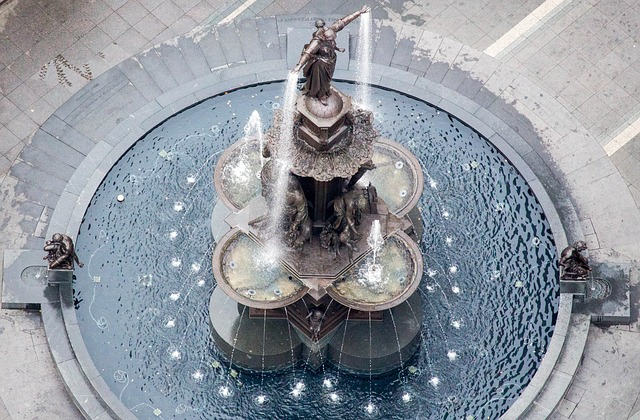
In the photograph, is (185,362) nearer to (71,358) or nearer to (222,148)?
(71,358)

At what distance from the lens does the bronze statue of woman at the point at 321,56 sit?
35656mm

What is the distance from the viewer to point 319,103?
37125mm

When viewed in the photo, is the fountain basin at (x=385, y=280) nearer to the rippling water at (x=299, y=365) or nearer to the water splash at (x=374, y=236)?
the water splash at (x=374, y=236)

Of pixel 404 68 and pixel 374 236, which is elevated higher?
pixel 404 68

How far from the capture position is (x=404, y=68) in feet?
165

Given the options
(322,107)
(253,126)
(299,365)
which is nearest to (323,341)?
(299,365)

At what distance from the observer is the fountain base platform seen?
140 ft

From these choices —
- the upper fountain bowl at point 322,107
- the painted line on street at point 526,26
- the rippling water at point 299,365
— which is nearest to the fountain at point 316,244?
the upper fountain bowl at point 322,107

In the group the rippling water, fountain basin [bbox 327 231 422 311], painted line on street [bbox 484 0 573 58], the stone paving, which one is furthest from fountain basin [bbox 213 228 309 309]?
painted line on street [bbox 484 0 573 58]

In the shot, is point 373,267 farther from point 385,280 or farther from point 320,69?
point 320,69

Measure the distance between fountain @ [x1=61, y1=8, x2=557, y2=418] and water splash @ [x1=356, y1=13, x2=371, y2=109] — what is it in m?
3.74

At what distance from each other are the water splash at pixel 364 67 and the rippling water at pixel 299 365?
427 millimetres

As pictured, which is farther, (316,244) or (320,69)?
(316,244)

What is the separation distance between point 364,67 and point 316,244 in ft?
36.3
